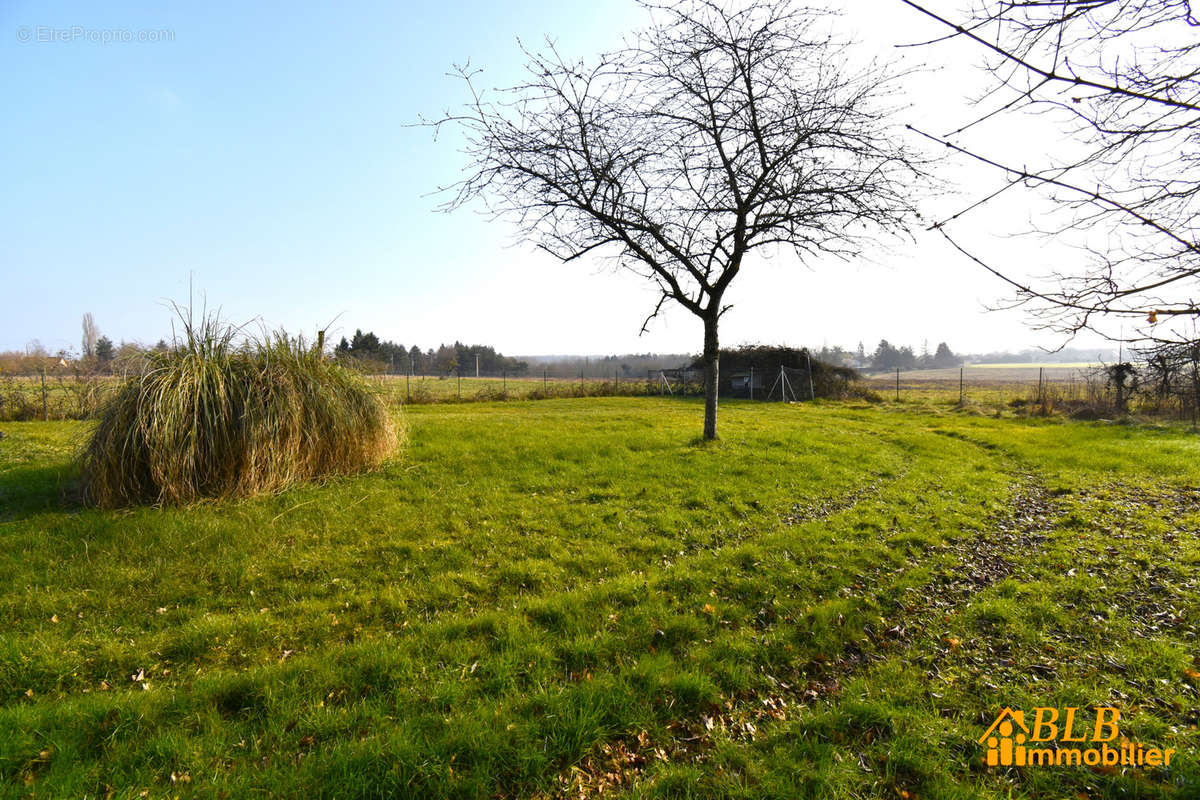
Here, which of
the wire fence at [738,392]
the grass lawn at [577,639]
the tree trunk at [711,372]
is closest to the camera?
the grass lawn at [577,639]

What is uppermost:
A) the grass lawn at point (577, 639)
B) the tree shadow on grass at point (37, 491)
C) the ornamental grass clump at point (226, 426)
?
the ornamental grass clump at point (226, 426)

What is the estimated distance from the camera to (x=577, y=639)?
3.75 m

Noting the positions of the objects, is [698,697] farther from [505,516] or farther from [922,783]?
[505,516]

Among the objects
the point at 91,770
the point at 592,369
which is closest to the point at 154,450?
the point at 91,770

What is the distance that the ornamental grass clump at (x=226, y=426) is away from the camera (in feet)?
19.9

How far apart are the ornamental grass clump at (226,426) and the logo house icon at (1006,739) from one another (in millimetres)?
7691

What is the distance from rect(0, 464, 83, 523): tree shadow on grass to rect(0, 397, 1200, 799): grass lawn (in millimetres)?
68

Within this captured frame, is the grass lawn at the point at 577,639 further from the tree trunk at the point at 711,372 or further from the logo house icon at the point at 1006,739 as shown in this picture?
the tree trunk at the point at 711,372

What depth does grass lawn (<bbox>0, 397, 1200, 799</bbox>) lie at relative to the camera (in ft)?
8.59

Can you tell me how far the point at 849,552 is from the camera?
546 centimetres

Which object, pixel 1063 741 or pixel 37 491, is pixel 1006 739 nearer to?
pixel 1063 741

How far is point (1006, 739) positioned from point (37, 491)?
10379mm

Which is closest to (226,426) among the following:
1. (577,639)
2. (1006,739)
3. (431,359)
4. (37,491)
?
(37,491)

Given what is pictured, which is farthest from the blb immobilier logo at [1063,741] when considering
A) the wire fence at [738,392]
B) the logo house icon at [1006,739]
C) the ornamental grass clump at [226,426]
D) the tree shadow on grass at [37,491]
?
the tree shadow on grass at [37,491]
